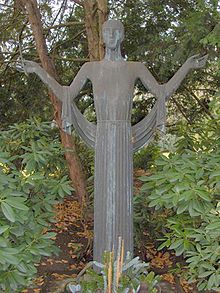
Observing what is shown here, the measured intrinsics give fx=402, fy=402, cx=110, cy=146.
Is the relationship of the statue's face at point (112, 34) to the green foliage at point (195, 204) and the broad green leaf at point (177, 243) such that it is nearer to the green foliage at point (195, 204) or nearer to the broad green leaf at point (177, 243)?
the green foliage at point (195, 204)

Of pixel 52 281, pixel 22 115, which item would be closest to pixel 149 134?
pixel 52 281

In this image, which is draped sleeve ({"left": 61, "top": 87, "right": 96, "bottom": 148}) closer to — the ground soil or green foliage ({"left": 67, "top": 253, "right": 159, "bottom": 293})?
green foliage ({"left": 67, "top": 253, "right": 159, "bottom": 293})

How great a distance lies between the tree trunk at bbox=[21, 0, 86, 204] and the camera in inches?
170

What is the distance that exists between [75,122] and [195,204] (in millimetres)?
1029

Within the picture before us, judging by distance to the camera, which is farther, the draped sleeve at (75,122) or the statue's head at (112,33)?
the draped sleeve at (75,122)

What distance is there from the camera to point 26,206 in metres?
2.38

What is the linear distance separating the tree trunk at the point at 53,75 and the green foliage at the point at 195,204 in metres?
1.63

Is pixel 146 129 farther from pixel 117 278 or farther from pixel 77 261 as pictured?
pixel 77 261

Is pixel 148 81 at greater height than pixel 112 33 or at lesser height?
lesser

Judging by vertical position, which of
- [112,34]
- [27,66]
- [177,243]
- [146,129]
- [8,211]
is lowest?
[177,243]

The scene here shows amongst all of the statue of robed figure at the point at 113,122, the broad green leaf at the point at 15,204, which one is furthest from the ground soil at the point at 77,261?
the broad green leaf at the point at 15,204

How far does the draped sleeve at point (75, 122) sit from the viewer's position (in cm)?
284

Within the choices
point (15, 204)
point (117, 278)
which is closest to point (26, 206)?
point (15, 204)

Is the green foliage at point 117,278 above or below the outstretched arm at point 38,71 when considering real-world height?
below
